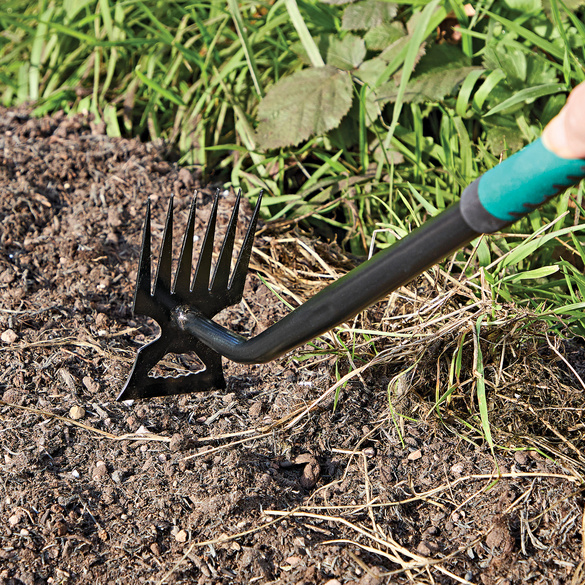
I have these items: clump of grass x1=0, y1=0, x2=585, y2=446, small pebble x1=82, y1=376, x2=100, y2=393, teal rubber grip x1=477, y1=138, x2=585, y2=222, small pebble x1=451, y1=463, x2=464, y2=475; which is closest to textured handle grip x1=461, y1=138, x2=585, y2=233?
teal rubber grip x1=477, y1=138, x2=585, y2=222

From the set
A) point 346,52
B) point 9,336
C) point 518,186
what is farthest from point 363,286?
point 346,52

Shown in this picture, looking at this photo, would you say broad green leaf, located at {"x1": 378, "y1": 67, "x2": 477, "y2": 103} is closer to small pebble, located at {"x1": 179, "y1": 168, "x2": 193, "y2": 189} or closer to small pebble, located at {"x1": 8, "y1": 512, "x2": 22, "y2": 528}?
small pebble, located at {"x1": 179, "y1": 168, "x2": 193, "y2": 189}

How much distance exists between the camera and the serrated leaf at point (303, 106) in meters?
2.11

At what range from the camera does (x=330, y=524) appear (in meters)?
1.29

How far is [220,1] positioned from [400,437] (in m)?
1.91

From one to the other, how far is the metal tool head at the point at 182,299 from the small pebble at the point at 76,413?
100 millimetres

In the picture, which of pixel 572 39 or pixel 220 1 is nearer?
pixel 572 39

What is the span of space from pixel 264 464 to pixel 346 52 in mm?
1491

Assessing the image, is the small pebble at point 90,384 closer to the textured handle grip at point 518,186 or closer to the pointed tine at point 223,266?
the pointed tine at point 223,266

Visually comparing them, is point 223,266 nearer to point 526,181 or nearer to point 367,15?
point 526,181

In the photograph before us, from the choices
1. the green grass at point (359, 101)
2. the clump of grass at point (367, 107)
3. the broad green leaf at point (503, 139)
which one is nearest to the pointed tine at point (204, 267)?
the clump of grass at point (367, 107)

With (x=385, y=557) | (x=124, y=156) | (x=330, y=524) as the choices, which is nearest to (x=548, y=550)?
(x=385, y=557)

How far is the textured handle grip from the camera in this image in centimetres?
90

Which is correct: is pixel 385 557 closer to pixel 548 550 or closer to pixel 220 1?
pixel 548 550
